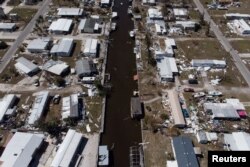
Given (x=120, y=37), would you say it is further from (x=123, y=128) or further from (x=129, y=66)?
(x=123, y=128)

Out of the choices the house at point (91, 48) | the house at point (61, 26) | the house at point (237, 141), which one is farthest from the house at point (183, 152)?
the house at point (61, 26)

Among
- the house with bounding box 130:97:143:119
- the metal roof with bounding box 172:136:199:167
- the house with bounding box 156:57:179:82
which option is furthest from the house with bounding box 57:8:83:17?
the metal roof with bounding box 172:136:199:167

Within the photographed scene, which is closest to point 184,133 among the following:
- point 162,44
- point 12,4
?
point 162,44

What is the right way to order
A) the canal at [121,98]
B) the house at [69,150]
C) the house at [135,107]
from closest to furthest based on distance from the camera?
the house at [69,150]
the canal at [121,98]
the house at [135,107]

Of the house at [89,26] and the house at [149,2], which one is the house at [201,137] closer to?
the house at [89,26]

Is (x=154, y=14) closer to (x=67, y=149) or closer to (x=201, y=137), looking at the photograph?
(x=201, y=137)

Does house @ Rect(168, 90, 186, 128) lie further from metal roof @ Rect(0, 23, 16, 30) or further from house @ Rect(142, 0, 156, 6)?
metal roof @ Rect(0, 23, 16, 30)

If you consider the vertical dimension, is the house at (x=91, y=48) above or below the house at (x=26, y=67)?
Answer: above
